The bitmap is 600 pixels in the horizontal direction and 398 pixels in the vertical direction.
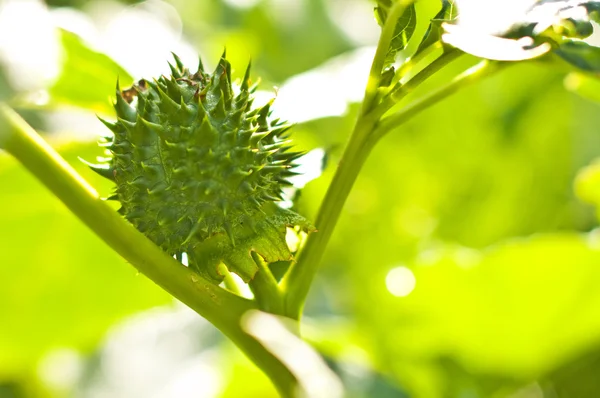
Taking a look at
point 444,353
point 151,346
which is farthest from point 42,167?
point 151,346

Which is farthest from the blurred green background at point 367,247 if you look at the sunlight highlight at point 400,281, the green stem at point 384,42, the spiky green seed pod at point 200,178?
the green stem at point 384,42

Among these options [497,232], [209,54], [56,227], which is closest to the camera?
[56,227]

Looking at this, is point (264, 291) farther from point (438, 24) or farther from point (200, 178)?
point (438, 24)

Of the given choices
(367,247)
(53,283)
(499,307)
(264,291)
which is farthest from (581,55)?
(53,283)

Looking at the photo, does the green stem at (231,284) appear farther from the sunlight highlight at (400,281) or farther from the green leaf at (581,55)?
the sunlight highlight at (400,281)

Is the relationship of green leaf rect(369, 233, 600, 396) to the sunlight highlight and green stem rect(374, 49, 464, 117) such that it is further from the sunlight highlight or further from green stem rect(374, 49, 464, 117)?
green stem rect(374, 49, 464, 117)

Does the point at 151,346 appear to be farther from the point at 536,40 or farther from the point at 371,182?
the point at 536,40

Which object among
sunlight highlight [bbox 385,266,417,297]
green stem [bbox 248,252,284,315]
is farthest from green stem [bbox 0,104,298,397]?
sunlight highlight [bbox 385,266,417,297]
